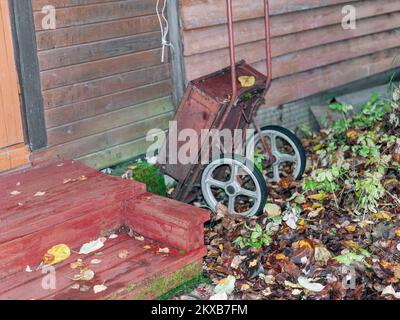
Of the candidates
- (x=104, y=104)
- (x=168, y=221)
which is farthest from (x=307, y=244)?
(x=104, y=104)

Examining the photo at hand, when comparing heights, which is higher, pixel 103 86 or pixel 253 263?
pixel 103 86

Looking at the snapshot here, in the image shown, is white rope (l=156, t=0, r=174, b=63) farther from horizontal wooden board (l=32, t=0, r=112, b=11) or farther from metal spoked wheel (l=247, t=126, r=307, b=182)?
metal spoked wheel (l=247, t=126, r=307, b=182)

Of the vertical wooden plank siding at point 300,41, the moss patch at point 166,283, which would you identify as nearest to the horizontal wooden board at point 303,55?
the vertical wooden plank siding at point 300,41

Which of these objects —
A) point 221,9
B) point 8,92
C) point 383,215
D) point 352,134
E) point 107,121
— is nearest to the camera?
point 8,92

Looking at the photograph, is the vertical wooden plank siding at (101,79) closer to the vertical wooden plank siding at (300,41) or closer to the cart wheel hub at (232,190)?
the vertical wooden plank siding at (300,41)

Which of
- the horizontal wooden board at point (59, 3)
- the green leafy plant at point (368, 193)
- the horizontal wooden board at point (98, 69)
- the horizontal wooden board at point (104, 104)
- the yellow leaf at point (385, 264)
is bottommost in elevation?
the yellow leaf at point (385, 264)

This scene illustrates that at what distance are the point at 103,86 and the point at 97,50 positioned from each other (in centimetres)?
31

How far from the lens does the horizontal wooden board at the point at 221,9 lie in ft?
20.9

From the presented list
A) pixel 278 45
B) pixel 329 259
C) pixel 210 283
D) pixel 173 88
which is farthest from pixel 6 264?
pixel 278 45

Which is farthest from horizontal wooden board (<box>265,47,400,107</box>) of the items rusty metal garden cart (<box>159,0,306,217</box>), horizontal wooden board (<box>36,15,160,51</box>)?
→ horizontal wooden board (<box>36,15,160,51</box>)

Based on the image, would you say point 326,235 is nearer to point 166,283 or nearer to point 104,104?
point 166,283

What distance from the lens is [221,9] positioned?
21.9 feet

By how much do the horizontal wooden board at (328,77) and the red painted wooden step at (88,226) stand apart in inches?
114
